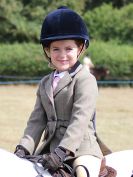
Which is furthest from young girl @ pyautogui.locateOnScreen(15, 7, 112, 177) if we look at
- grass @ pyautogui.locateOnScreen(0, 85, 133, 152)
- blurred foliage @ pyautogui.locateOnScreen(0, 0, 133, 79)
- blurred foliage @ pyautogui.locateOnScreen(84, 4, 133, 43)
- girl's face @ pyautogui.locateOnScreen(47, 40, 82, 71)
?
blurred foliage @ pyautogui.locateOnScreen(84, 4, 133, 43)

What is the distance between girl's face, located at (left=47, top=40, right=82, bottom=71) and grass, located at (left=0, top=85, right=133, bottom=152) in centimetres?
454

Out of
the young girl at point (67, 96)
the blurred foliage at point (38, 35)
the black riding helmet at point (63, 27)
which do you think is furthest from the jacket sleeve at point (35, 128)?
the blurred foliage at point (38, 35)

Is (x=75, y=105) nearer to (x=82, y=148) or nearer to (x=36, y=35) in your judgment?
(x=82, y=148)

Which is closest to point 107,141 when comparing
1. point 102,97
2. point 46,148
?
point 46,148

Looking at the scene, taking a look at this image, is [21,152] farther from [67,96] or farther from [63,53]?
[63,53]

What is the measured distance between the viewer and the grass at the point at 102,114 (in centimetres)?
852

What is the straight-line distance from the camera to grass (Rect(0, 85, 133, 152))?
8.52 meters

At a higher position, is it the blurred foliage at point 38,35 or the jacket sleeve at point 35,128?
the jacket sleeve at point 35,128

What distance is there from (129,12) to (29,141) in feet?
81.4

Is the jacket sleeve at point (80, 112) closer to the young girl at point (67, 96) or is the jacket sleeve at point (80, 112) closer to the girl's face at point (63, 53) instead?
the young girl at point (67, 96)

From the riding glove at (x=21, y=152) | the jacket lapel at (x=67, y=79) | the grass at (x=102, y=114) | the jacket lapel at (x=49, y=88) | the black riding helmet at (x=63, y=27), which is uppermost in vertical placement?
the black riding helmet at (x=63, y=27)

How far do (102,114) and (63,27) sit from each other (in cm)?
937

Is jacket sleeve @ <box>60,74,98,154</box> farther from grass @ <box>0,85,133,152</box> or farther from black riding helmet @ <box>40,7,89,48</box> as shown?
grass @ <box>0,85,133,152</box>

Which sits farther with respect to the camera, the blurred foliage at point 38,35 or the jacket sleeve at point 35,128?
the blurred foliage at point 38,35
